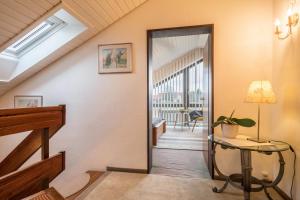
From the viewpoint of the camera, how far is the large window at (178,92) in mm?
6711

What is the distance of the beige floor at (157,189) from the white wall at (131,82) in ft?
0.99

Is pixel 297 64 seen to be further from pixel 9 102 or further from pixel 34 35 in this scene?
pixel 9 102

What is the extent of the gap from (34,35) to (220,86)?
2859 millimetres

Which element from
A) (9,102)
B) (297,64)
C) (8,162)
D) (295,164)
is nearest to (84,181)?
(8,162)

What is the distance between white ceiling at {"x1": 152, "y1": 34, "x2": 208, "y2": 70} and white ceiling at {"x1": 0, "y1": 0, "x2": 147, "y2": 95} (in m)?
2.29

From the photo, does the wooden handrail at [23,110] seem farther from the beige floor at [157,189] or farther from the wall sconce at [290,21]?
the wall sconce at [290,21]

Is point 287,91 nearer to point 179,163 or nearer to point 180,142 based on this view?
point 179,163

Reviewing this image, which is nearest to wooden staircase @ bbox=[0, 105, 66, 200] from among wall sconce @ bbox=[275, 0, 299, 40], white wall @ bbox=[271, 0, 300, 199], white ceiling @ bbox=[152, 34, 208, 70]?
white wall @ bbox=[271, 0, 300, 199]

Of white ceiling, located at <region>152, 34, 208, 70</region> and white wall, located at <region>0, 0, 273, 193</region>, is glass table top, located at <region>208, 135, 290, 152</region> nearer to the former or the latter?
white wall, located at <region>0, 0, 273, 193</region>

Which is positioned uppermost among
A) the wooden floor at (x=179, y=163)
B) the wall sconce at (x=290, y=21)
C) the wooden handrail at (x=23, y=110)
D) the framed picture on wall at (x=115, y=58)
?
the wall sconce at (x=290, y=21)

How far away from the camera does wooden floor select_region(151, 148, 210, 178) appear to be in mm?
2754

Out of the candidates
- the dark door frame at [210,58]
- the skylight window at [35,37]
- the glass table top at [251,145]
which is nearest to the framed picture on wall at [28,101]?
the skylight window at [35,37]

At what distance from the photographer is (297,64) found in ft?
6.07

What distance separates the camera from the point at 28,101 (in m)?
3.22
